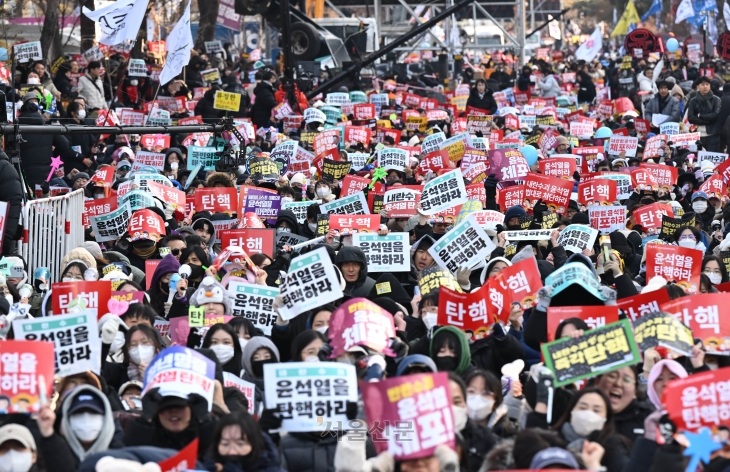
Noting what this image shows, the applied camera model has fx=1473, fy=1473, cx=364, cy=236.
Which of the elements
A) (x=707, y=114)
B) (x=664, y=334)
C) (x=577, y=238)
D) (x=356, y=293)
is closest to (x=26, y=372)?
(x=664, y=334)

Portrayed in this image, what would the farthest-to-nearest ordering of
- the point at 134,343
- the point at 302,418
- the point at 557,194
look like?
the point at 557,194 < the point at 134,343 < the point at 302,418

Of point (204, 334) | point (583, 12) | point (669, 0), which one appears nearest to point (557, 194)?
point (204, 334)

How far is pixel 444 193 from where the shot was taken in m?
13.3

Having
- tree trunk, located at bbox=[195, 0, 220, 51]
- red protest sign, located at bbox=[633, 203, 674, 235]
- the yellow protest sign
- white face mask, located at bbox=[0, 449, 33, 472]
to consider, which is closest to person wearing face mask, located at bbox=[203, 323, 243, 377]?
white face mask, located at bbox=[0, 449, 33, 472]

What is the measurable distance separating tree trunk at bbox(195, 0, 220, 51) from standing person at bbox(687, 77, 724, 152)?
1603cm

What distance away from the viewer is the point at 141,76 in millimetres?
27297

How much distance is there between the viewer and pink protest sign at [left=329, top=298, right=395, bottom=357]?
761 centimetres

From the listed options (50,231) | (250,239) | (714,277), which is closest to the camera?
(714,277)

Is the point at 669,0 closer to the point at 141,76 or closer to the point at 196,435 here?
the point at 141,76

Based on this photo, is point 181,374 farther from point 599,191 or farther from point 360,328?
point 599,191

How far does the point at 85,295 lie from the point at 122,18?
33.0 ft

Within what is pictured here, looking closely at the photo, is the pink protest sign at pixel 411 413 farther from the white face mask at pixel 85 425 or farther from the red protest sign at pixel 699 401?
the white face mask at pixel 85 425

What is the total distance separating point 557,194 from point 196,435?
8.20 meters

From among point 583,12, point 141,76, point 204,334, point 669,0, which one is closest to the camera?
point 204,334
